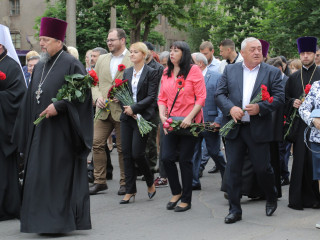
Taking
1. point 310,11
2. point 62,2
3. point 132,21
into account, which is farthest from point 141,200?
point 62,2

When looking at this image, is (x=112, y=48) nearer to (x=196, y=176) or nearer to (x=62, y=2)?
(x=196, y=176)

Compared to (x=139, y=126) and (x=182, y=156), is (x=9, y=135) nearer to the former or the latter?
(x=139, y=126)

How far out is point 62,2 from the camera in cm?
2972

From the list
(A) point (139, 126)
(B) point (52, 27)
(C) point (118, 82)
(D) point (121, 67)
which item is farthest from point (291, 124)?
(B) point (52, 27)

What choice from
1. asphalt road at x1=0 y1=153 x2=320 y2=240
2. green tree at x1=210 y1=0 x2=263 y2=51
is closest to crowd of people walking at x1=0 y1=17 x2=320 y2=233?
asphalt road at x1=0 y1=153 x2=320 y2=240

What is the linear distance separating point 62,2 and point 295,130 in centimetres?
2330

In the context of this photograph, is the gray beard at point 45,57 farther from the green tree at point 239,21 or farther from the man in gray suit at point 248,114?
the green tree at point 239,21

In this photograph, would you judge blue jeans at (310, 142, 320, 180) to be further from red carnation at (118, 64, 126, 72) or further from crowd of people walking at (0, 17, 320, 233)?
red carnation at (118, 64, 126, 72)

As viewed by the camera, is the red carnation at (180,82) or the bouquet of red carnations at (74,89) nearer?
the bouquet of red carnations at (74,89)

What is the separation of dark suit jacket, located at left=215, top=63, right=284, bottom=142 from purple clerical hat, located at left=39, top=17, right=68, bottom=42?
1.94 meters

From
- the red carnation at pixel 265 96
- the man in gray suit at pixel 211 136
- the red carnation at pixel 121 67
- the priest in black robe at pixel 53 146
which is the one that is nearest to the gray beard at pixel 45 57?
the priest in black robe at pixel 53 146

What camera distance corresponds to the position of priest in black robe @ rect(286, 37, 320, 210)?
315 inches

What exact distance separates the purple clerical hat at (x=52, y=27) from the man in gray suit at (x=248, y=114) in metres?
1.95

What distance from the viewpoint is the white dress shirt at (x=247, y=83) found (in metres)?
7.14
